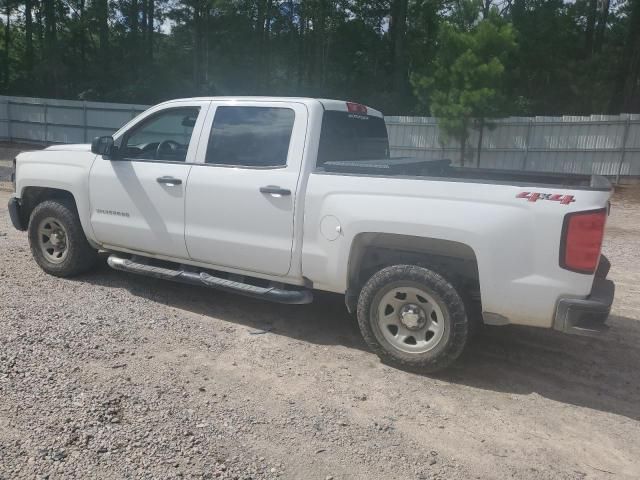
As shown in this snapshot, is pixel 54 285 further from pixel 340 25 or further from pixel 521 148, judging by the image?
pixel 340 25

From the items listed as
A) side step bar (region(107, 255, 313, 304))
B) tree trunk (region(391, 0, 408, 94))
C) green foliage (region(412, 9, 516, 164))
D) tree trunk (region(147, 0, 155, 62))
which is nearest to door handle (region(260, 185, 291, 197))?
side step bar (region(107, 255, 313, 304))

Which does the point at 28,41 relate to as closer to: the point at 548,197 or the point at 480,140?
the point at 480,140

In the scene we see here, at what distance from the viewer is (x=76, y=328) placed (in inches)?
194

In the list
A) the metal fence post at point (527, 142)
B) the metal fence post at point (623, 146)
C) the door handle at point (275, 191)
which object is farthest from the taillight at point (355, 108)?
the metal fence post at point (623, 146)

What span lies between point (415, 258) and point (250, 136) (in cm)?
178

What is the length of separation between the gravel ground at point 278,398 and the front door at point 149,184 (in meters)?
0.65

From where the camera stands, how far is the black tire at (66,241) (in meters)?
6.08

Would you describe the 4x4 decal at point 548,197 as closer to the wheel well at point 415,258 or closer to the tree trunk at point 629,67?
the wheel well at point 415,258

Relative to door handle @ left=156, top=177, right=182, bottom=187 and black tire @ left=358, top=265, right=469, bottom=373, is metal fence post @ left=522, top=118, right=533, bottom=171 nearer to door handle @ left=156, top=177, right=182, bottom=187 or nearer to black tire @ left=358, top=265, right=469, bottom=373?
door handle @ left=156, top=177, right=182, bottom=187

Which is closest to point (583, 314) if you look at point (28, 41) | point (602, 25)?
point (602, 25)

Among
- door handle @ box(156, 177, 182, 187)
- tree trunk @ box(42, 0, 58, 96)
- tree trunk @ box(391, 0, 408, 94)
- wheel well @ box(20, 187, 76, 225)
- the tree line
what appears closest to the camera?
door handle @ box(156, 177, 182, 187)

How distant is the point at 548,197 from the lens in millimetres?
3797

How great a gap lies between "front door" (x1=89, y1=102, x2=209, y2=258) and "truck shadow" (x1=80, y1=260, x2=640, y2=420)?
2.19 feet

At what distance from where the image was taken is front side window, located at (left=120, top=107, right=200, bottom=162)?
549cm
